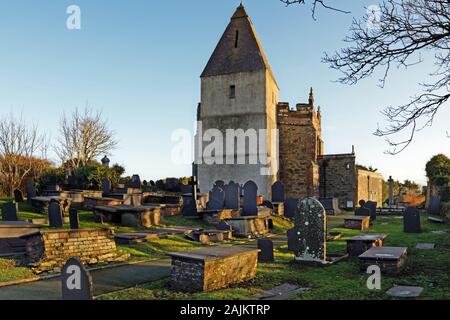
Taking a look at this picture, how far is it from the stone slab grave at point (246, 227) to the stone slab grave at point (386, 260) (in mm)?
7143

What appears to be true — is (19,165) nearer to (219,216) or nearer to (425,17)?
(219,216)

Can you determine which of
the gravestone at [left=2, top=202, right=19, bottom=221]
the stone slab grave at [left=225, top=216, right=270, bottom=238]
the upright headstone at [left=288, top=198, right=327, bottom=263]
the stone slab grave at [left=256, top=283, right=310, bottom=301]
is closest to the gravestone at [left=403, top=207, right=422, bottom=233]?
the stone slab grave at [left=225, top=216, right=270, bottom=238]

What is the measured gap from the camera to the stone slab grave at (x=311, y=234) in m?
9.43

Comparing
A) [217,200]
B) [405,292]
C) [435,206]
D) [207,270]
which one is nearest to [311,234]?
[405,292]

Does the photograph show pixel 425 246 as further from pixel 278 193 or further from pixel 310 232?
pixel 278 193

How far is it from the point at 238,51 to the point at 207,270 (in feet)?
87.4

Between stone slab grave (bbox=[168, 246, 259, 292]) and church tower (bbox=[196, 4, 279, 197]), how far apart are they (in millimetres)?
21001

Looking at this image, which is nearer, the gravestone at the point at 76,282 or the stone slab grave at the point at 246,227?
the gravestone at the point at 76,282

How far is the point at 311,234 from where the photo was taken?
957 cm

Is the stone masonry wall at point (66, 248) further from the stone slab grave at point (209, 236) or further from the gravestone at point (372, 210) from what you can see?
the gravestone at point (372, 210)

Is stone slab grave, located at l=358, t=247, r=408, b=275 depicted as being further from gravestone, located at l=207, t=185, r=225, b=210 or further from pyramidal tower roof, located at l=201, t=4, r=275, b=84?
pyramidal tower roof, located at l=201, t=4, r=275, b=84

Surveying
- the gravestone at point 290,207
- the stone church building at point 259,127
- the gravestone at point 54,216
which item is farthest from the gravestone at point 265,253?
the stone church building at point 259,127

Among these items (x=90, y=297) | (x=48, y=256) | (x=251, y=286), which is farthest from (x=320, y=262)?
(x=48, y=256)

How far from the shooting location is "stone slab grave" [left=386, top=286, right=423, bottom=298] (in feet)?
20.3
